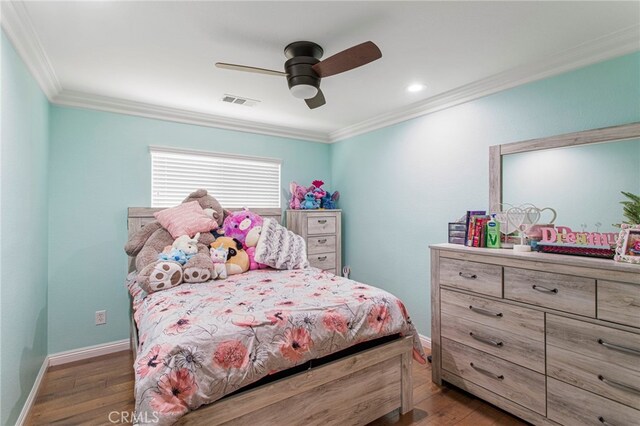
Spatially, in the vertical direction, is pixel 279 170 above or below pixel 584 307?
above

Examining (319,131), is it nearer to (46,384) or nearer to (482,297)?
(482,297)

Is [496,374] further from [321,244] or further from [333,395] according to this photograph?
[321,244]

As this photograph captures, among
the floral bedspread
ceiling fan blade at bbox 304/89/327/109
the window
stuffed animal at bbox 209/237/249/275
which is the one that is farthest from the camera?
the window

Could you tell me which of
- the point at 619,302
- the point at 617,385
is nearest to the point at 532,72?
the point at 619,302

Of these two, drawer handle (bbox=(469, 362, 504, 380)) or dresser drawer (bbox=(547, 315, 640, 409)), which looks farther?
drawer handle (bbox=(469, 362, 504, 380))

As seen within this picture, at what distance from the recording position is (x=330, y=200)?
13.4 feet

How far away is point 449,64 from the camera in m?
2.27

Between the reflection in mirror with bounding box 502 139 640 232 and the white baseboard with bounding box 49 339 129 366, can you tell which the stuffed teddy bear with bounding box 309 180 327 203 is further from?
the white baseboard with bounding box 49 339 129 366

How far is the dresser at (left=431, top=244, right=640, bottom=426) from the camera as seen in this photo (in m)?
1.56

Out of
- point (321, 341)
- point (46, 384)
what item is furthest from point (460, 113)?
point (46, 384)

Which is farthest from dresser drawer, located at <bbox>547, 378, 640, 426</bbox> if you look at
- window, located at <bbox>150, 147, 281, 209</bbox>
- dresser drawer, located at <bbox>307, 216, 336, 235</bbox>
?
window, located at <bbox>150, 147, 281, 209</bbox>

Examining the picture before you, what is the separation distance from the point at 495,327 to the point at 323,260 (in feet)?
6.80

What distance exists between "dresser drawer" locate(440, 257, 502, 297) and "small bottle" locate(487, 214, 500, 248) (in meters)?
0.26

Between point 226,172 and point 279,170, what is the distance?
2.27ft
